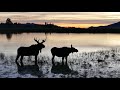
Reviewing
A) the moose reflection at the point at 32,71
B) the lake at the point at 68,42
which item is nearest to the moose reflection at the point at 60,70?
the moose reflection at the point at 32,71

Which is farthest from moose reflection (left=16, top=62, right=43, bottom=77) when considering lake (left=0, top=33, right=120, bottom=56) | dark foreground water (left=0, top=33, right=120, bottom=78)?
lake (left=0, top=33, right=120, bottom=56)

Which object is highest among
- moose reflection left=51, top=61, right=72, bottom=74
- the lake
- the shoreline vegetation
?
the shoreline vegetation

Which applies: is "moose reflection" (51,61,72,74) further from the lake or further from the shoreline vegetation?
the lake

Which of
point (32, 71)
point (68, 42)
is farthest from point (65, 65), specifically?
point (68, 42)

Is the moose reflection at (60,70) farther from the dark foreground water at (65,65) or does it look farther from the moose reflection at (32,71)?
the moose reflection at (32,71)

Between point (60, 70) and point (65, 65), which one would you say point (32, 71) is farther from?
point (65, 65)

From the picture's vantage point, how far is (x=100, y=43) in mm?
12859
